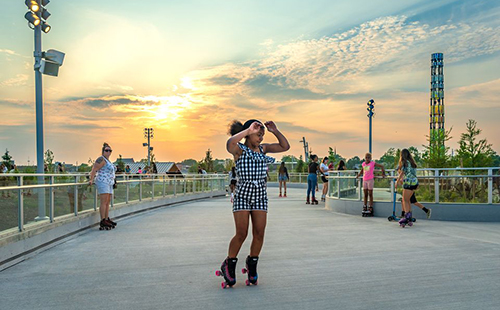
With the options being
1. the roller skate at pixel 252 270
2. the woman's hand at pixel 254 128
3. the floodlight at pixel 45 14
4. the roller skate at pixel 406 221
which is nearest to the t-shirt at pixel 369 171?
the roller skate at pixel 406 221

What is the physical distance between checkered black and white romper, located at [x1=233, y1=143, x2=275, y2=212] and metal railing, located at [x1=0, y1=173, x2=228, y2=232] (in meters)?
3.51

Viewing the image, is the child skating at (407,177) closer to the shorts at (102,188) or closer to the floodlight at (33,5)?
the shorts at (102,188)

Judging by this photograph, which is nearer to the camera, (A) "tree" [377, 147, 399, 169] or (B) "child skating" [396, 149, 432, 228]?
(B) "child skating" [396, 149, 432, 228]

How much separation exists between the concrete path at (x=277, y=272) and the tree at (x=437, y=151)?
14429 mm

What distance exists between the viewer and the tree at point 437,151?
920 inches

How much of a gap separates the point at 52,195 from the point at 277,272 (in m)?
4.58

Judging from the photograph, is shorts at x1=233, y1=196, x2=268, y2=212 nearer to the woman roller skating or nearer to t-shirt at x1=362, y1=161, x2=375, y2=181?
the woman roller skating

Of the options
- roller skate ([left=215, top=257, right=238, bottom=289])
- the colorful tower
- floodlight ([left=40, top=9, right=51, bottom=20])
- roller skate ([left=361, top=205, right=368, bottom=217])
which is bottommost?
roller skate ([left=361, top=205, right=368, bottom=217])

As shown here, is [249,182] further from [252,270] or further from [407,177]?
[407,177]

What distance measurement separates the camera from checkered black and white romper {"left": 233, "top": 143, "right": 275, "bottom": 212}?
4.93 m

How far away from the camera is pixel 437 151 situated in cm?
2577

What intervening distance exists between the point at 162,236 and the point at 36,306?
189 inches

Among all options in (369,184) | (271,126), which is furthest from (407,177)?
(271,126)

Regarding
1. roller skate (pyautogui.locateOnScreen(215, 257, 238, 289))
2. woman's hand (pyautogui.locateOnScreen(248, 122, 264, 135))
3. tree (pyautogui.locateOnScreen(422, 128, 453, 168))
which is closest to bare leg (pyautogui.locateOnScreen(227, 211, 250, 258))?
roller skate (pyautogui.locateOnScreen(215, 257, 238, 289))
